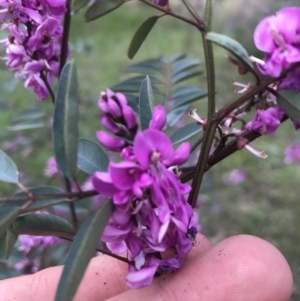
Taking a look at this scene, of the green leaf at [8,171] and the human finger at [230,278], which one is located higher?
the green leaf at [8,171]

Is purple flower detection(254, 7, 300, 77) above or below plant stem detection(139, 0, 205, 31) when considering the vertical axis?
above

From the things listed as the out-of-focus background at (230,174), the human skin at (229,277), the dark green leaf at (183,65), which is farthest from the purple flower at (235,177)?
the human skin at (229,277)

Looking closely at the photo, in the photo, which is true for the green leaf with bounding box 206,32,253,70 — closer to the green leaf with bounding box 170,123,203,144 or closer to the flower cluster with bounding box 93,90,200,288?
the flower cluster with bounding box 93,90,200,288

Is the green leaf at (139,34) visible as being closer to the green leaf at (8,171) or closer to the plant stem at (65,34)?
the plant stem at (65,34)

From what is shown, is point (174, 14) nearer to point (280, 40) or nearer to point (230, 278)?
point (280, 40)

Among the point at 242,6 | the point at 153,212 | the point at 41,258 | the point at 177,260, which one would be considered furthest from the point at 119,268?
the point at 242,6

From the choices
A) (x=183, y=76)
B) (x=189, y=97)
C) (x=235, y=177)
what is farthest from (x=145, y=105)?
(x=235, y=177)

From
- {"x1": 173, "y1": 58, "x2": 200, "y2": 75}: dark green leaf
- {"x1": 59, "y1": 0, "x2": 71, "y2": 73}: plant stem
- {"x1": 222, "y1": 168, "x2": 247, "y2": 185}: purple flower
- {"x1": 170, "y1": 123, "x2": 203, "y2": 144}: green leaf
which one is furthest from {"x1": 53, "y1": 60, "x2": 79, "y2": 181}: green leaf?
{"x1": 222, "y1": 168, "x2": 247, "y2": 185}: purple flower
